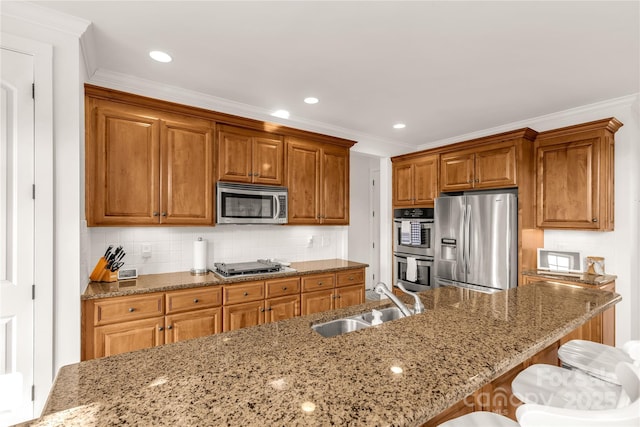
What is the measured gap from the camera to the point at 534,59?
2.31 meters

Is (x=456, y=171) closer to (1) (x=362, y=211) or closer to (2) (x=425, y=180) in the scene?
(2) (x=425, y=180)

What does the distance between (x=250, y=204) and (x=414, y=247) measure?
2383 millimetres

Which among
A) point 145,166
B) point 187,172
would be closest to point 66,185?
point 145,166

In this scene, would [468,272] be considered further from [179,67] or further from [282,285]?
[179,67]

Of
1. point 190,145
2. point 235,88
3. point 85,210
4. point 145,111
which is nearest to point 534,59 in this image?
point 235,88

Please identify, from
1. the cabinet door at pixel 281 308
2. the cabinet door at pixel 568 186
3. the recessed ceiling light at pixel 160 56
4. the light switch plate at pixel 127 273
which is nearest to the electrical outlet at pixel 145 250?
the light switch plate at pixel 127 273

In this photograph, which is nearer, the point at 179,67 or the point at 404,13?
the point at 404,13

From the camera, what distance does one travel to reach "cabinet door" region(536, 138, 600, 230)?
3.06 meters

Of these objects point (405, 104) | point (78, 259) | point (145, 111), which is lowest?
point (78, 259)

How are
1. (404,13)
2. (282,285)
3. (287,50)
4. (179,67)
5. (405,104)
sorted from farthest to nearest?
(405,104) → (282,285) → (179,67) → (287,50) → (404,13)

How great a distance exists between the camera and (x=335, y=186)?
3.69 m

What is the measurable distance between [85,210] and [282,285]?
1.64 metres

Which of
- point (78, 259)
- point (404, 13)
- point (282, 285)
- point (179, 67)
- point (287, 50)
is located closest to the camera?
point (404, 13)

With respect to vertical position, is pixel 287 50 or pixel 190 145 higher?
pixel 287 50
